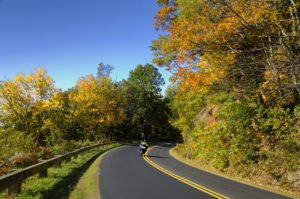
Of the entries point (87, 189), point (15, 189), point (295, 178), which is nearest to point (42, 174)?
point (15, 189)

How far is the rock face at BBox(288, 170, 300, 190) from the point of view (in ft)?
24.8

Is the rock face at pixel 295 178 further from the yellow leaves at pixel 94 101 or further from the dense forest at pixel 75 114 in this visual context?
the yellow leaves at pixel 94 101

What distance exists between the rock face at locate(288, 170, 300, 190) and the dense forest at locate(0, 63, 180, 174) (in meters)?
12.2

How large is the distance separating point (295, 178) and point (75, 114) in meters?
27.4

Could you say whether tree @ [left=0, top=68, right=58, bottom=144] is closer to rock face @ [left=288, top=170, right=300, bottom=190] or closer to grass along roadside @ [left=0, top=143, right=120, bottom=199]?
grass along roadside @ [left=0, top=143, right=120, bottom=199]

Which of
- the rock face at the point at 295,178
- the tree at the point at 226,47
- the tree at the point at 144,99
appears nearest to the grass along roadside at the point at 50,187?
the tree at the point at 226,47

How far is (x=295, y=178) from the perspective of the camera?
7.74 metres

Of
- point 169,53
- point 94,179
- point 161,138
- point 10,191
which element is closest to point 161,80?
point 161,138

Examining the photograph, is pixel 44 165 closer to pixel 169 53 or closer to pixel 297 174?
pixel 297 174

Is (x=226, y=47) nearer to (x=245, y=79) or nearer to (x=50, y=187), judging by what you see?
(x=245, y=79)

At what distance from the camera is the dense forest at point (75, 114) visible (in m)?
11.8

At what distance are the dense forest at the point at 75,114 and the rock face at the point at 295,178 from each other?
40.2ft

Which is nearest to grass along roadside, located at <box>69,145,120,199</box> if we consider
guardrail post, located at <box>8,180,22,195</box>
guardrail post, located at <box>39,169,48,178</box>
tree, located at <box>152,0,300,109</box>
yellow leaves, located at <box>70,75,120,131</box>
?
guardrail post, located at <box>39,169,48,178</box>

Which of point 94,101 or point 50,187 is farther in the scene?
point 94,101
